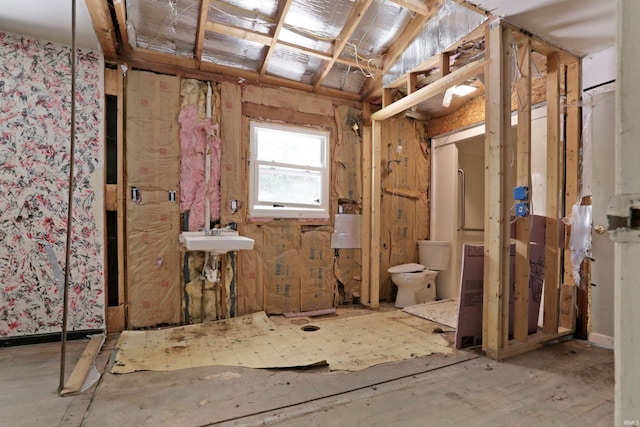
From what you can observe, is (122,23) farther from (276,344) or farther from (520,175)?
(520,175)

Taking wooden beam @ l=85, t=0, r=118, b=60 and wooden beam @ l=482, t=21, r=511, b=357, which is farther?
wooden beam @ l=482, t=21, r=511, b=357

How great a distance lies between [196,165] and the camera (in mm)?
2996

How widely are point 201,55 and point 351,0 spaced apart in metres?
1.40

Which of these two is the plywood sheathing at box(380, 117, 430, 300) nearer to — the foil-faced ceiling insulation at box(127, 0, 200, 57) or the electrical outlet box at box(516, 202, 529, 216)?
the electrical outlet box at box(516, 202, 529, 216)

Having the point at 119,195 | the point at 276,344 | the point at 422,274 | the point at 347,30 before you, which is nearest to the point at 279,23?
the point at 347,30

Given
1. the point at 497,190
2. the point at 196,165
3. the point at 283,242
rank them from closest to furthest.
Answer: the point at 497,190 → the point at 196,165 → the point at 283,242

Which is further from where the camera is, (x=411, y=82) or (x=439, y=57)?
(x=411, y=82)

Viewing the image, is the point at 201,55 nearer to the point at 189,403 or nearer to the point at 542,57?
the point at 189,403

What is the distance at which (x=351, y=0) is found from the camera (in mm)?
2590

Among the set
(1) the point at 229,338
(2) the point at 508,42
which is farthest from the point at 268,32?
(1) the point at 229,338

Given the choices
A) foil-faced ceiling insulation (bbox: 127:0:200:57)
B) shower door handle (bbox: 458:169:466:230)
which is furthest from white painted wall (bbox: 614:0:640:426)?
shower door handle (bbox: 458:169:466:230)

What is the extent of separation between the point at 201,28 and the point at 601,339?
3982mm

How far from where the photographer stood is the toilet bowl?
359 cm

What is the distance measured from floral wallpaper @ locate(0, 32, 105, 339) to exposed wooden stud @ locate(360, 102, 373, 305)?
2563 millimetres
